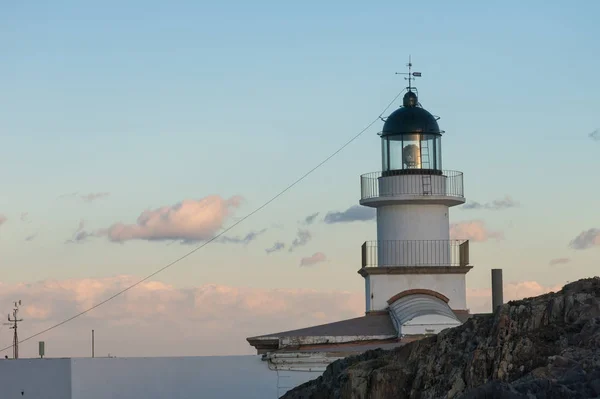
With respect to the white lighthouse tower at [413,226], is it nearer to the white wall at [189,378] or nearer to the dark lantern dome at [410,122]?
the dark lantern dome at [410,122]

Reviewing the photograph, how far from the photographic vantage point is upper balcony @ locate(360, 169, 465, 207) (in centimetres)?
2719

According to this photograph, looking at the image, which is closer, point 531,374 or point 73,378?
point 531,374

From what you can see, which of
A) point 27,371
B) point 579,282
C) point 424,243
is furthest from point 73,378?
point 579,282

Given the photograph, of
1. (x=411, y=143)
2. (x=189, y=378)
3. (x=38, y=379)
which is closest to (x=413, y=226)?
(x=411, y=143)

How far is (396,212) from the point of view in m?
27.5

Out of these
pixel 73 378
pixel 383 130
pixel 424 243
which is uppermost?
pixel 383 130

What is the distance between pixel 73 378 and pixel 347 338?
16.8ft

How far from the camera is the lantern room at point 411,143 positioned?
27.8 m

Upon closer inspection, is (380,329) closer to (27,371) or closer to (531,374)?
(27,371)

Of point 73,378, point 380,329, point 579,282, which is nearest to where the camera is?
point 579,282

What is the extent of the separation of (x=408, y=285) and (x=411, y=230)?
1.14m

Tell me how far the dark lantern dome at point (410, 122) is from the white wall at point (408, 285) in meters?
3.05

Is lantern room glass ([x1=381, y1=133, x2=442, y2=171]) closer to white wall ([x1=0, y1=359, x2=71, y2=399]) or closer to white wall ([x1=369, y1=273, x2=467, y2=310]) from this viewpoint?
white wall ([x1=369, y1=273, x2=467, y2=310])

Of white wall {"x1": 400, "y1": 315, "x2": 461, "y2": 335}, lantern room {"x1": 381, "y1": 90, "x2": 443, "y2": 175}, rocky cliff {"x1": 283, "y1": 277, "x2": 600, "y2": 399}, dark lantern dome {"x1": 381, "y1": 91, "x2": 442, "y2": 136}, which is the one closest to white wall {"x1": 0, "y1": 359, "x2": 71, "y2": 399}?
white wall {"x1": 400, "y1": 315, "x2": 461, "y2": 335}
